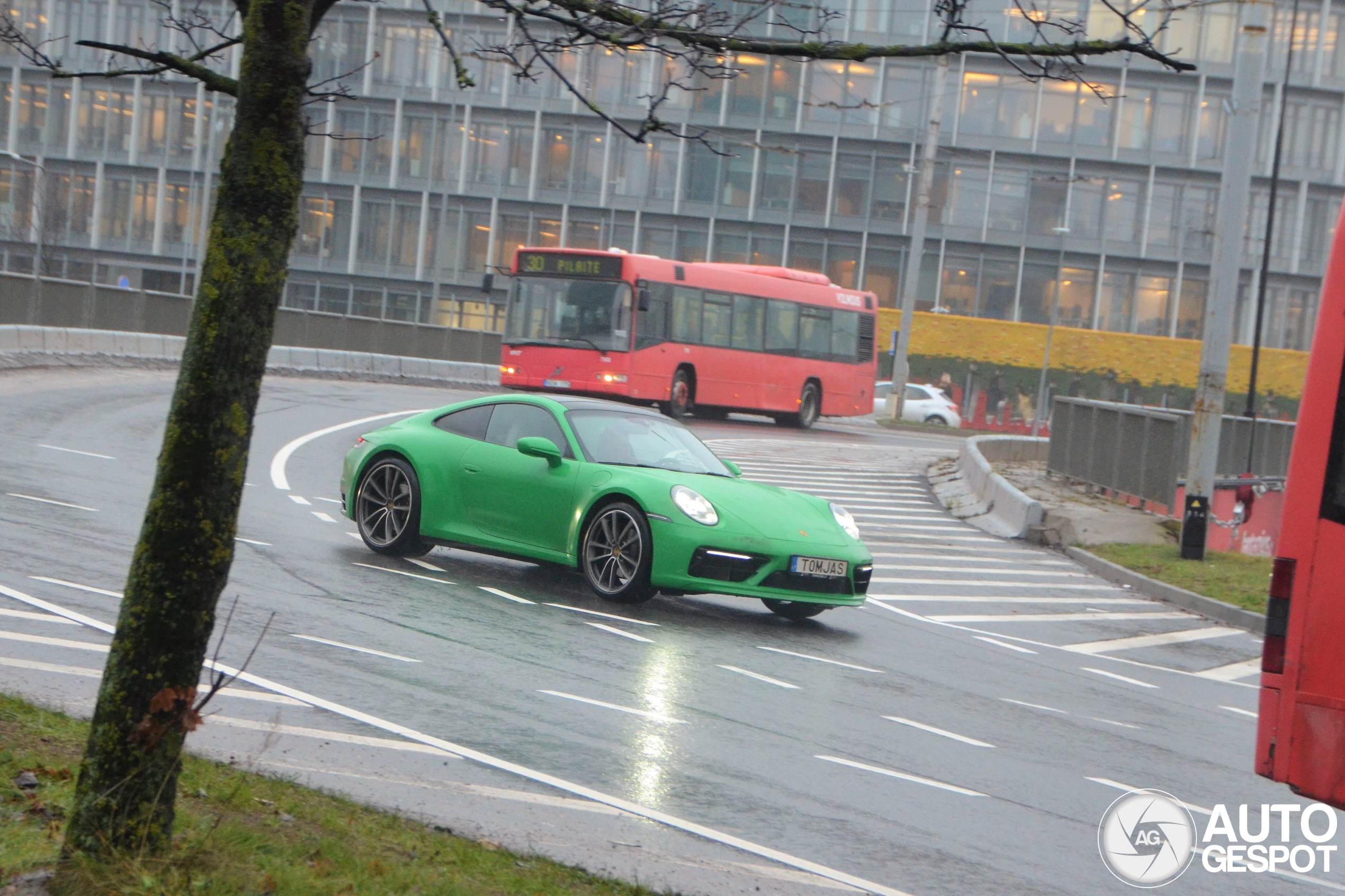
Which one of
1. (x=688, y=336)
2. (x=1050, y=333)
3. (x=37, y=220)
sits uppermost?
(x=37, y=220)

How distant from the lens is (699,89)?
717 centimetres

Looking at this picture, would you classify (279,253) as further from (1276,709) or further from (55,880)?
(1276,709)

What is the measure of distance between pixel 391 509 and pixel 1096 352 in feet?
157

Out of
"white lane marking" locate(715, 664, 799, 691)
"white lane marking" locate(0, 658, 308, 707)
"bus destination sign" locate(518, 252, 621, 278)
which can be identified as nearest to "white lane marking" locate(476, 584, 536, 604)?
"white lane marking" locate(715, 664, 799, 691)

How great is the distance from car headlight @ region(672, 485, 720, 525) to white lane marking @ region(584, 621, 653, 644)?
1.01 meters

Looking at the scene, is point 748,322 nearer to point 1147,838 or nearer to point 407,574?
point 407,574

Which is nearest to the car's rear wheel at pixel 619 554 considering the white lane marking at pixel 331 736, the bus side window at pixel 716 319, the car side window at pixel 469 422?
the car side window at pixel 469 422

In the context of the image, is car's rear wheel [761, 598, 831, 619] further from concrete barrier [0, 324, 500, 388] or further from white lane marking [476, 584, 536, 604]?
concrete barrier [0, 324, 500, 388]

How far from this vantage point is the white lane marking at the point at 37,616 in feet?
25.8

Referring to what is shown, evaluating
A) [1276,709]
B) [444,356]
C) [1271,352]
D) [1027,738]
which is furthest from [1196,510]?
[1271,352]

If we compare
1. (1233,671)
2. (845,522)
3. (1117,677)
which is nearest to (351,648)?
(845,522)

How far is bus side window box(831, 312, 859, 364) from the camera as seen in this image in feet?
118

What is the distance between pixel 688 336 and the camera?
31.3m

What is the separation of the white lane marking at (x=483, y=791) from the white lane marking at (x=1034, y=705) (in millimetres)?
4071
